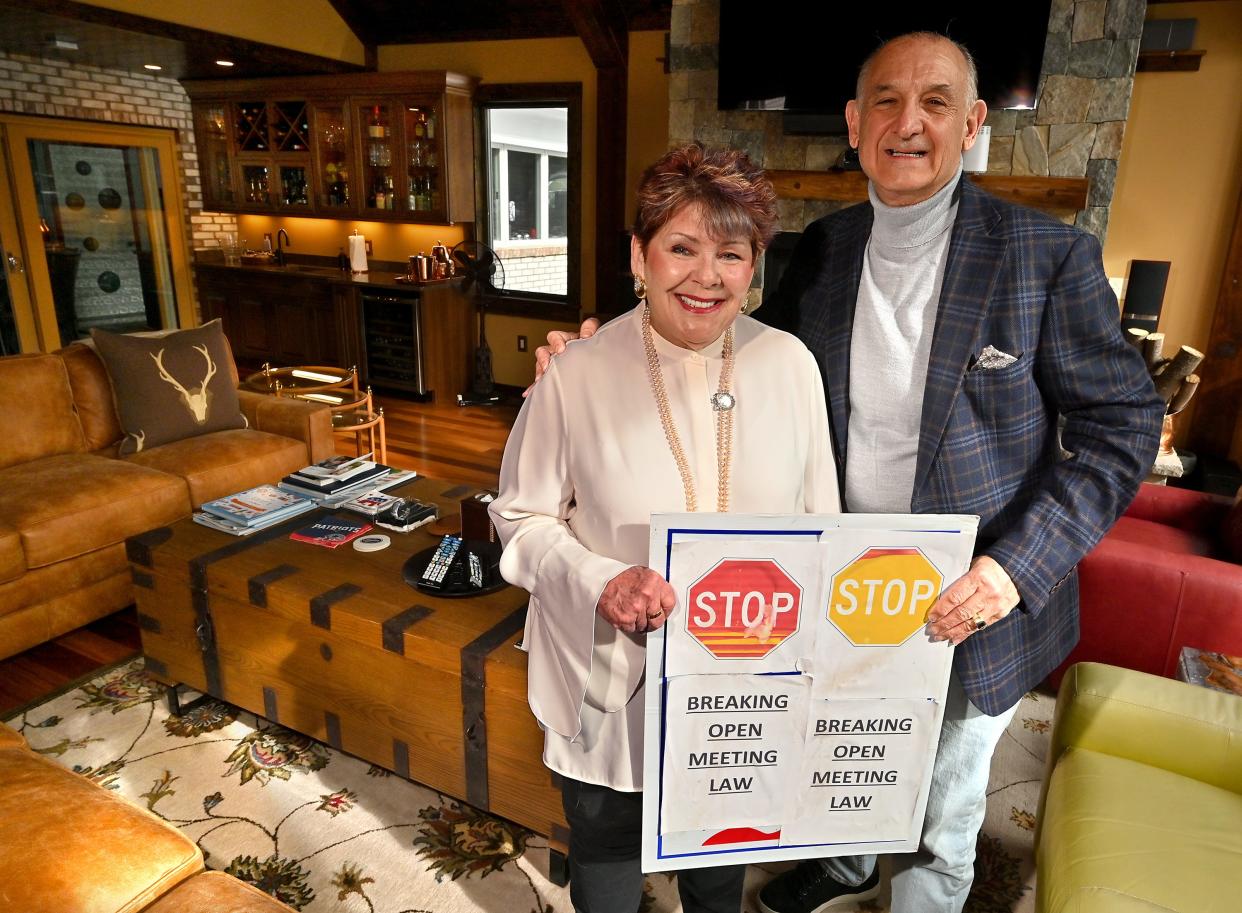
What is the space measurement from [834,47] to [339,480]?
10.8ft

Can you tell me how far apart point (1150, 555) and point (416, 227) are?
231 inches

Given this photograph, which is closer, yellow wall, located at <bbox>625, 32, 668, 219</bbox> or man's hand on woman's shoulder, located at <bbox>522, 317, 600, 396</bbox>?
man's hand on woman's shoulder, located at <bbox>522, 317, 600, 396</bbox>

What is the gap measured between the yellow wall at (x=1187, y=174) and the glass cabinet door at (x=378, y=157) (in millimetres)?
4957

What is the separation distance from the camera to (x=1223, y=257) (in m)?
4.40

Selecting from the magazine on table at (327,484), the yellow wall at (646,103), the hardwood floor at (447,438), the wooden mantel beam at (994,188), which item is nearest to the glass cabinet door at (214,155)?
the hardwood floor at (447,438)

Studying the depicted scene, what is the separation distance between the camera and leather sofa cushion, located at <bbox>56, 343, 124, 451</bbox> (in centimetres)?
339

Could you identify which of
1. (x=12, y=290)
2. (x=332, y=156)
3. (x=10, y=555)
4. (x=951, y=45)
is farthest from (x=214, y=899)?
(x=12, y=290)

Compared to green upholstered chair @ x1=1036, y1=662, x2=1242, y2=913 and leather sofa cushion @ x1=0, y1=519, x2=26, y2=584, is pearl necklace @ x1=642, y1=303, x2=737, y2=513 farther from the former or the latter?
leather sofa cushion @ x1=0, y1=519, x2=26, y2=584

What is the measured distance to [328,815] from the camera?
204 centimetres

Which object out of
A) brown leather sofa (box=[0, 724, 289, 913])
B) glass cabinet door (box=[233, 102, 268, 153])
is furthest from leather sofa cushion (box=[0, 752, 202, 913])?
glass cabinet door (box=[233, 102, 268, 153])

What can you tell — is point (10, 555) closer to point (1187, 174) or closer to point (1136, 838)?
point (1136, 838)

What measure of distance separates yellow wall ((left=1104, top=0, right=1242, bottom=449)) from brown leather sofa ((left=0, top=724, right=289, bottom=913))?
16.5 feet

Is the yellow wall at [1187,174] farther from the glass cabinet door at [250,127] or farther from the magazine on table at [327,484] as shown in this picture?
the glass cabinet door at [250,127]

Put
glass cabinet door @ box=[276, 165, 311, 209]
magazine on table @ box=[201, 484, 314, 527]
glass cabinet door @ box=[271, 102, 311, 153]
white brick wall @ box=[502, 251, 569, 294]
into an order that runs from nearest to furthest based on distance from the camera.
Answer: magazine on table @ box=[201, 484, 314, 527] → white brick wall @ box=[502, 251, 569, 294] → glass cabinet door @ box=[271, 102, 311, 153] → glass cabinet door @ box=[276, 165, 311, 209]
